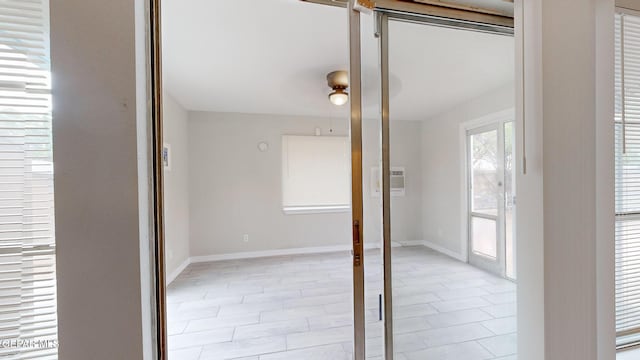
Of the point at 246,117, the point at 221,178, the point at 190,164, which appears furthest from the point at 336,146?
the point at 190,164

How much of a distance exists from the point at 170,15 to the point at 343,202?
3679 millimetres

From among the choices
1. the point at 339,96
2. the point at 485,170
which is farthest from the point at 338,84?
the point at 485,170

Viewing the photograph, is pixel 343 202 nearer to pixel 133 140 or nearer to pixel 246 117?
pixel 246 117

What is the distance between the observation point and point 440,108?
2.52 metres

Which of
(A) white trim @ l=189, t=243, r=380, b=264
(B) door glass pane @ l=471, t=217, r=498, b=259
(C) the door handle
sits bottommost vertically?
(A) white trim @ l=189, t=243, r=380, b=264

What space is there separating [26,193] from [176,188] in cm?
301

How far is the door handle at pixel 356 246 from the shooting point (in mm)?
1220

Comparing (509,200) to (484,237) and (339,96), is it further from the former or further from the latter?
(339,96)

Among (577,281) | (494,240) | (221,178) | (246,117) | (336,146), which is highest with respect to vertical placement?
(246,117)

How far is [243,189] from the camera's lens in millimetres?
4246

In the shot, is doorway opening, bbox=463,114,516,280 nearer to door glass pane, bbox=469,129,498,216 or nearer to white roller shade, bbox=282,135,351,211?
door glass pane, bbox=469,129,498,216

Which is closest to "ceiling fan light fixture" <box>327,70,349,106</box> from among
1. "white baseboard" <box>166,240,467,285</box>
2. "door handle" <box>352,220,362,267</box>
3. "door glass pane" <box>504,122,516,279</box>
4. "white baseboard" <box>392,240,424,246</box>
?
"door glass pane" <box>504,122,516,279</box>

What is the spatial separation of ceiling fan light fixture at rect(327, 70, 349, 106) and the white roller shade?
5.56ft

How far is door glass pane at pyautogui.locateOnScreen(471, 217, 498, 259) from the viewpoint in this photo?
7.52 ft
